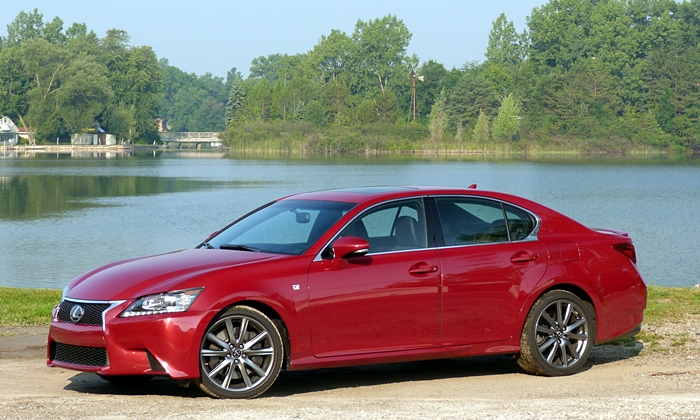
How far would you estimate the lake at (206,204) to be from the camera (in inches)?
1091

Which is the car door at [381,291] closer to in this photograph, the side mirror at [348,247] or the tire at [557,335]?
the side mirror at [348,247]

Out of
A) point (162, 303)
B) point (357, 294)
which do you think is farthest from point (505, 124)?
point (162, 303)

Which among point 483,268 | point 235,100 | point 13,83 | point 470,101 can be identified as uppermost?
point 13,83

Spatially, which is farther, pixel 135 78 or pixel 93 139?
pixel 135 78

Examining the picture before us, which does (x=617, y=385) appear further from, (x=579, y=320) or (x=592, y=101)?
(x=592, y=101)

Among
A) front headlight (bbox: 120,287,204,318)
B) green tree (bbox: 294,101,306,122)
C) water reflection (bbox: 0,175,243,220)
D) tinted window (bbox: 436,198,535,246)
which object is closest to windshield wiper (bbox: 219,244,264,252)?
front headlight (bbox: 120,287,204,318)

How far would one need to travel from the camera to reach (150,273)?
7594 millimetres

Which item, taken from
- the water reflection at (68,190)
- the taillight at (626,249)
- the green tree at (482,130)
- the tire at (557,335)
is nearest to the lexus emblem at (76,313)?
the tire at (557,335)

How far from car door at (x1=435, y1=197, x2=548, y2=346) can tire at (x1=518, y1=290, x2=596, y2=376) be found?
188 millimetres

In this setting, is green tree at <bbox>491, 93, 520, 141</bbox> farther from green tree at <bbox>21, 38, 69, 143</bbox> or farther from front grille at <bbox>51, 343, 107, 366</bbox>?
front grille at <bbox>51, 343, 107, 366</bbox>

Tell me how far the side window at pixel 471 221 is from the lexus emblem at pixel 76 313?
288 cm

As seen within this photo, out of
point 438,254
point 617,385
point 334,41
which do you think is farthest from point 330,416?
point 334,41

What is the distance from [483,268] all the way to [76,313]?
10.4ft

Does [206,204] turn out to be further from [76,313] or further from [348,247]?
[348,247]
